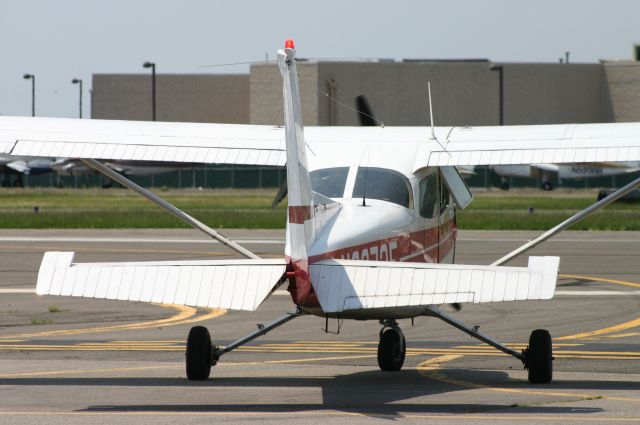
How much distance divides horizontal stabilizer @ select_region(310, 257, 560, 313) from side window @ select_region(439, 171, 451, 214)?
336 centimetres

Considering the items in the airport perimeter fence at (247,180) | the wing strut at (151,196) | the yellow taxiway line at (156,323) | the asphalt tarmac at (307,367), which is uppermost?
the wing strut at (151,196)

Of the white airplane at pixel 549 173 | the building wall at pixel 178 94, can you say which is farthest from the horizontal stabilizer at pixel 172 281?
the building wall at pixel 178 94

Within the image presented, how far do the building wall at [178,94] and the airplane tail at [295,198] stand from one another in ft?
257

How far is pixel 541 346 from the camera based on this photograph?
12.1 metres

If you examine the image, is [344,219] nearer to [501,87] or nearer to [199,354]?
[199,354]

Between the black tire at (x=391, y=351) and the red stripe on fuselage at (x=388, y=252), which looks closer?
the red stripe on fuselage at (x=388, y=252)

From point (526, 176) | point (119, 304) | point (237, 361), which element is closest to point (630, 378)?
point (237, 361)

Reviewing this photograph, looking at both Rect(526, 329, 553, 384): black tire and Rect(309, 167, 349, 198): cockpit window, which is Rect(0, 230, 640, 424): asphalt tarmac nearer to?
Rect(526, 329, 553, 384): black tire

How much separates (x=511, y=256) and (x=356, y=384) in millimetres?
2263

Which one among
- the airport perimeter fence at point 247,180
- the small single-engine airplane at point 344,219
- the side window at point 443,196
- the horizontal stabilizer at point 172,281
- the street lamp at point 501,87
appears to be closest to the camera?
the horizontal stabilizer at point 172,281

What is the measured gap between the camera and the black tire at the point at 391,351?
1296 centimetres

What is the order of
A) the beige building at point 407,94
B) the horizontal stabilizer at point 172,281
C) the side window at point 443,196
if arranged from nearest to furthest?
the horizontal stabilizer at point 172,281 → the side window at point 443,196 → the beige building at point 407,94

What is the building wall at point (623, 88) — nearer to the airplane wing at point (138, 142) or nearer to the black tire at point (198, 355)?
the airplane wing at point (138, 142)

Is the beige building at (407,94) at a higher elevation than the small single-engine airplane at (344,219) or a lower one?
higher
